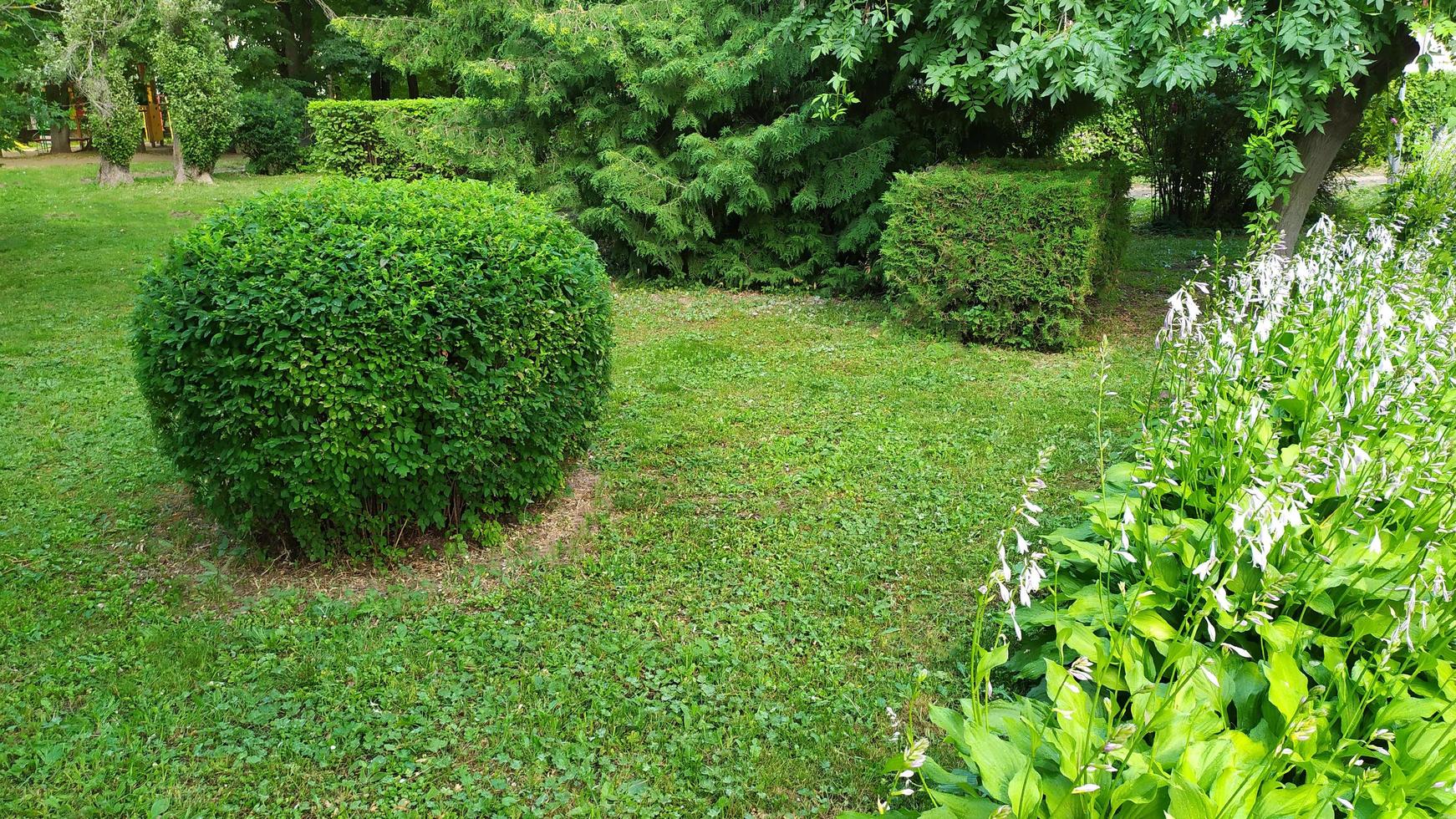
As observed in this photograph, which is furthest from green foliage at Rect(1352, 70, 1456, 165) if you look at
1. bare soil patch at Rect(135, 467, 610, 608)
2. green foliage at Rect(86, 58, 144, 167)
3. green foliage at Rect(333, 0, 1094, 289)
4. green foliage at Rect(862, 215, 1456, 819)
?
green foliage at Rect(86, 58, 144, 167)

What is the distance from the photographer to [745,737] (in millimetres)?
2959

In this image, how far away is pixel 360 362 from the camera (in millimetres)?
3441

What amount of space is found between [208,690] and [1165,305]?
842 centimetres

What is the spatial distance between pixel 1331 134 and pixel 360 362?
25.8ft

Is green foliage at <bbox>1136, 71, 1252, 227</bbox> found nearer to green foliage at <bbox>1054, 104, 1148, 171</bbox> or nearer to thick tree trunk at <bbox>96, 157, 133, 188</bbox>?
green foliage at <bbox>1054, 104, 1148, 171</bbox>

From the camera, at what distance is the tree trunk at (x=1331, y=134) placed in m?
6.93

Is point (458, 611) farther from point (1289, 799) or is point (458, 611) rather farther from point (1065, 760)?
point (1289, 799)

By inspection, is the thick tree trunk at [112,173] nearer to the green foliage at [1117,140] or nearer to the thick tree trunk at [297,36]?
the thick tree trunk at [297,36]

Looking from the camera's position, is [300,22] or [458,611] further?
[300,22]

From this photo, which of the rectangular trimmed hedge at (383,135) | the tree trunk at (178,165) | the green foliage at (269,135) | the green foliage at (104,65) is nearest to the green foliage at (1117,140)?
the rectangular trimmed hedge at (383,135)

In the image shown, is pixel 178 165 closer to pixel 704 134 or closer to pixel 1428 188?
pixel 704 134

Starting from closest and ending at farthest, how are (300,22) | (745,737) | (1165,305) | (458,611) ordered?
(745,737) < (458,611) < (1165,305) < (300,22)

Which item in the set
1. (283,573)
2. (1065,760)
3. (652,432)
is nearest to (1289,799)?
(1065,760)

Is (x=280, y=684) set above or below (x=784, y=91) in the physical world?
below
